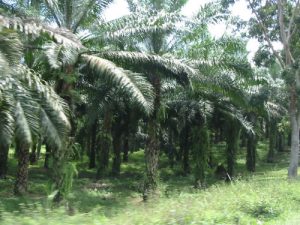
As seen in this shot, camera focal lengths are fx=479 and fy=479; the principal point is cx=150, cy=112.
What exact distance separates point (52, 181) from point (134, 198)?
196 inches

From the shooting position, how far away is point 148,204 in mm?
12000

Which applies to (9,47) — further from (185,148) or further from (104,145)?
(185,148)

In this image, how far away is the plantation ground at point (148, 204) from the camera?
697 centimetres

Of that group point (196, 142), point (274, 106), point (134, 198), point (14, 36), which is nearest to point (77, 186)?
point (134, 198)

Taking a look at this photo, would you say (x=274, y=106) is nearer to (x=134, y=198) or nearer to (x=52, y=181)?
(x=134, y=198)

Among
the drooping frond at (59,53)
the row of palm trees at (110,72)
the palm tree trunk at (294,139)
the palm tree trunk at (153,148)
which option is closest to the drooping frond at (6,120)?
the row of palm trees at (110,72)

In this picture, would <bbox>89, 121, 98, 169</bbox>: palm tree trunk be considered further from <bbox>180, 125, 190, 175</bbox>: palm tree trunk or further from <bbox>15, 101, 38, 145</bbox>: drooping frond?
<bbox>15, 101, 38, 145</bbox>: drooping frond

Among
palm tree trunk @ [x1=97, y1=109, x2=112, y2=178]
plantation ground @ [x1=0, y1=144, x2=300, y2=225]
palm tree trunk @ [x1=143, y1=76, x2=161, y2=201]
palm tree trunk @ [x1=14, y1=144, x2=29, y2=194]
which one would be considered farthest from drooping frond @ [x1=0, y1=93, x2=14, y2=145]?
palm tree trunk @ [x1=97, y1=109, x2=112, y2=178]

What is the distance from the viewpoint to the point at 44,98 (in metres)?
12.2

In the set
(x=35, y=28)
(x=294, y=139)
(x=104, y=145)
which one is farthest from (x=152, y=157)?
(x=294, y=139)

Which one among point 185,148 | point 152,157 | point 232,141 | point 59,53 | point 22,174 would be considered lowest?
point 22,174

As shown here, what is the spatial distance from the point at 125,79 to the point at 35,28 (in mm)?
3542

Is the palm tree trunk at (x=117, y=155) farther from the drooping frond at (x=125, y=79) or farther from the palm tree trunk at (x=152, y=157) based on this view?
the drooping frond at (x=125, y=79)

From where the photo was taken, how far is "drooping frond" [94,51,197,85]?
1656 centimetres
